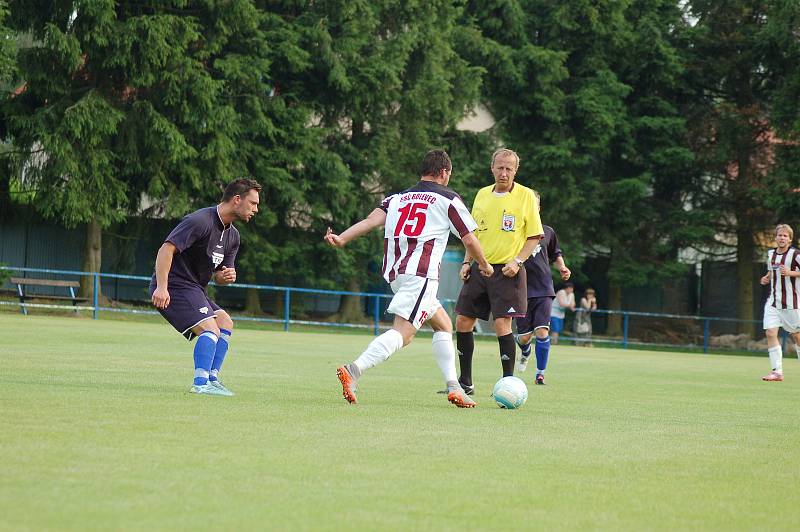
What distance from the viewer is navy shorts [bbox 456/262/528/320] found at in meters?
11.2

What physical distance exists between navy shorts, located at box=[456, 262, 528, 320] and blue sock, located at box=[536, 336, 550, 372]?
259 centimetres

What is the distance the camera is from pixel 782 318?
18.0m

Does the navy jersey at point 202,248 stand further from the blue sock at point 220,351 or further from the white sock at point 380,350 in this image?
the white sock at point 380,350

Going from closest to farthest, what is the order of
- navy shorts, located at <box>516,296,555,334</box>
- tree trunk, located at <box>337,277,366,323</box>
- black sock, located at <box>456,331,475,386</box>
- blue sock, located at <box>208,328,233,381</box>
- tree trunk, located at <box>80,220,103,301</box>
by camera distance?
blue sock, located at <box>208,328,233,381</box>, black sock, located at <box>456,331,475,386</box>, navy shorts, located at <box>516,296,555,334</box>, tree trunk, located at <box>80,220,103,301</box>, tree trunk, located at <box>337,277,366,323</box>

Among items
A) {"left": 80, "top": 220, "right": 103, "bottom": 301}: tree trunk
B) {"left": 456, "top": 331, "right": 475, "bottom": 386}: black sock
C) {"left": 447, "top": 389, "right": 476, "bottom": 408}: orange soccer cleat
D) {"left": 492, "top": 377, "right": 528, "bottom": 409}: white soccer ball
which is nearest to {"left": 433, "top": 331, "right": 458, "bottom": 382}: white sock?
{"left": 447, "top": 389, "right": 476, "bottom": 408}: orange soccer cleat

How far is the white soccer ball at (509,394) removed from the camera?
9.73 meters

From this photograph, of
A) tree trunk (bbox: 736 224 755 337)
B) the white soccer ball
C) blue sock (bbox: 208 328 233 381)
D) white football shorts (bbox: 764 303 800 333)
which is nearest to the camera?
the white soccer ball

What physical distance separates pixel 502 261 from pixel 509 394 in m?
2.00

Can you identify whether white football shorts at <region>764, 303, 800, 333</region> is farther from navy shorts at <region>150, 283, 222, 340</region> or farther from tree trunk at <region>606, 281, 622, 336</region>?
tree trunk at <region>606, 281, 622, 336</region>

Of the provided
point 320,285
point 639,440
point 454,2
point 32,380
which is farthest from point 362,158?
point 639,440

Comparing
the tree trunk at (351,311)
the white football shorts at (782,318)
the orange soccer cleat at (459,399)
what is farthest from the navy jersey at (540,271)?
the tree trunk at (351,311)

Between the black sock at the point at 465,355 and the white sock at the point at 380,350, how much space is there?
1828mm

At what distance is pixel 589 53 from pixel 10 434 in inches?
1455

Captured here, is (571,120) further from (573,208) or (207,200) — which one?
(207,200)
